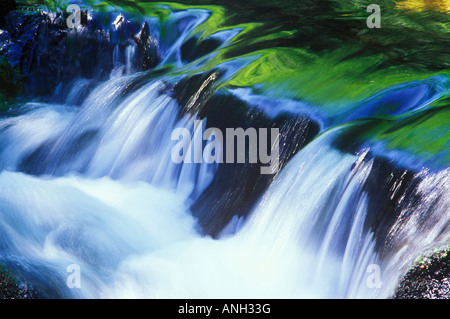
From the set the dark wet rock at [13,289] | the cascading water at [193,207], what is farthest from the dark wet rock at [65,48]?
the dark wet rock at [13,289]


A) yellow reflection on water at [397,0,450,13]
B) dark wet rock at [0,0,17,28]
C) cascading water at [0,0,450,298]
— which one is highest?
dark wet rock at [0,0,17,28]

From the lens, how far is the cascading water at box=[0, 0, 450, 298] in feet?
12.4

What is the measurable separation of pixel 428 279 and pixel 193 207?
2419 millimetres

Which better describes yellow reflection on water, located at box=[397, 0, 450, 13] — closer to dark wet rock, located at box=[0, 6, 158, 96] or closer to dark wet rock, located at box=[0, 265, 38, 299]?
dark wet rock, located at box=[0, 6, 158, 96]

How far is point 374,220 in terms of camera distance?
3848 millimetres

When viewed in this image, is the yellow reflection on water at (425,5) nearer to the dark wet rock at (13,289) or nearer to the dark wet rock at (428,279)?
the dark wet rock at (428,279)

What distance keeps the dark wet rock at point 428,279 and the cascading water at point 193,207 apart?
10 centimetres

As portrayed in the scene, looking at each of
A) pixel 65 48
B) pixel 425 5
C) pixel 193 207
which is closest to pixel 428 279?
pixel 193 207

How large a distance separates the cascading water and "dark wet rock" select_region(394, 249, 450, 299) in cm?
10

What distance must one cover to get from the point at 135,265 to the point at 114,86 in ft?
9.81

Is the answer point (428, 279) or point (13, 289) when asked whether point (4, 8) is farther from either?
point (428, 279)

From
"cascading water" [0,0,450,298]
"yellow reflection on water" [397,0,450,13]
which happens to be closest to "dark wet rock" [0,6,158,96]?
"cascading water" [0,0,450,298]
